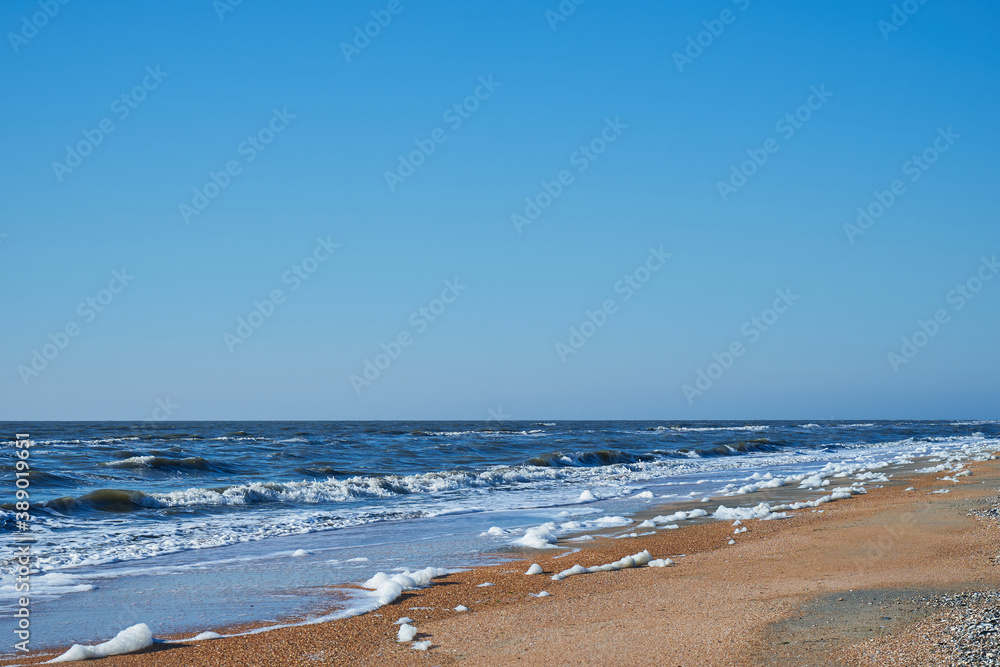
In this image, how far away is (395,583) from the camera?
283 inches

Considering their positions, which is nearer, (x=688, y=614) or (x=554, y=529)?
(x=688, y=614)

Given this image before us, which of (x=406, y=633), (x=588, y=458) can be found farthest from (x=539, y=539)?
(x=588, y=458)

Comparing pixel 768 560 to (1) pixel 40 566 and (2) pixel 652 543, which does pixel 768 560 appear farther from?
(1) pixel 40 566

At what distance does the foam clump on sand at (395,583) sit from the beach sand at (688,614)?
0.16 meters

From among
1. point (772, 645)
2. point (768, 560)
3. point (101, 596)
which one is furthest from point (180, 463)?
point (772, 645)

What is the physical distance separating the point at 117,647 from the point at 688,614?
164 inches

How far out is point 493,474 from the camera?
22.7 m

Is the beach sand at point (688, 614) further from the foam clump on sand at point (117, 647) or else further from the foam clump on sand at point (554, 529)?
the foam clump on sand at point (554, 529)

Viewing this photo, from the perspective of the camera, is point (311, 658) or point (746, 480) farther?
point (746, 480)

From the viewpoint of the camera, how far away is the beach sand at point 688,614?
15.7 ft

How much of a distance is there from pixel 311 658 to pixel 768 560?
502 centimetres

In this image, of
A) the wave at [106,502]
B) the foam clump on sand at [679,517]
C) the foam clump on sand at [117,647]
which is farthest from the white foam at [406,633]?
the wave at [106,502]

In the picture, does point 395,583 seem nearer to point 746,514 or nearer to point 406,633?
point 406,633

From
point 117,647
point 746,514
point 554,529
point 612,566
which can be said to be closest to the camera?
point 117,647
